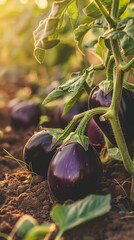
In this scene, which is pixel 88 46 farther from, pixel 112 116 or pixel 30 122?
pixel 30 122

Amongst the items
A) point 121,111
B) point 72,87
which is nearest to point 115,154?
point 121,111

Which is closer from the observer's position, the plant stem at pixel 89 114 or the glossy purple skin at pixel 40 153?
the plant stem at pixel 89 114

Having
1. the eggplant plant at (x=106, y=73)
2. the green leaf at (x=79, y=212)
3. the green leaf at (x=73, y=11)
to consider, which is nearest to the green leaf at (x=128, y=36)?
the eggplant plant at (x=106, y=73)

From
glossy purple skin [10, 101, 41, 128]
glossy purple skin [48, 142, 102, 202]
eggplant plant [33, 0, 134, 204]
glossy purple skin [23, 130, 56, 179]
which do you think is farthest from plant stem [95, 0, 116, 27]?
glossy purple skin [10, 101, 41, 128]

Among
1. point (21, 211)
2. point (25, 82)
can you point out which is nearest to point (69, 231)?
point (21, 211)

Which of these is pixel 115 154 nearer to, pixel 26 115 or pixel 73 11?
pixel 73 11

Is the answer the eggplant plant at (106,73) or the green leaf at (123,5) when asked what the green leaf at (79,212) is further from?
the green leaf at (123,5)
